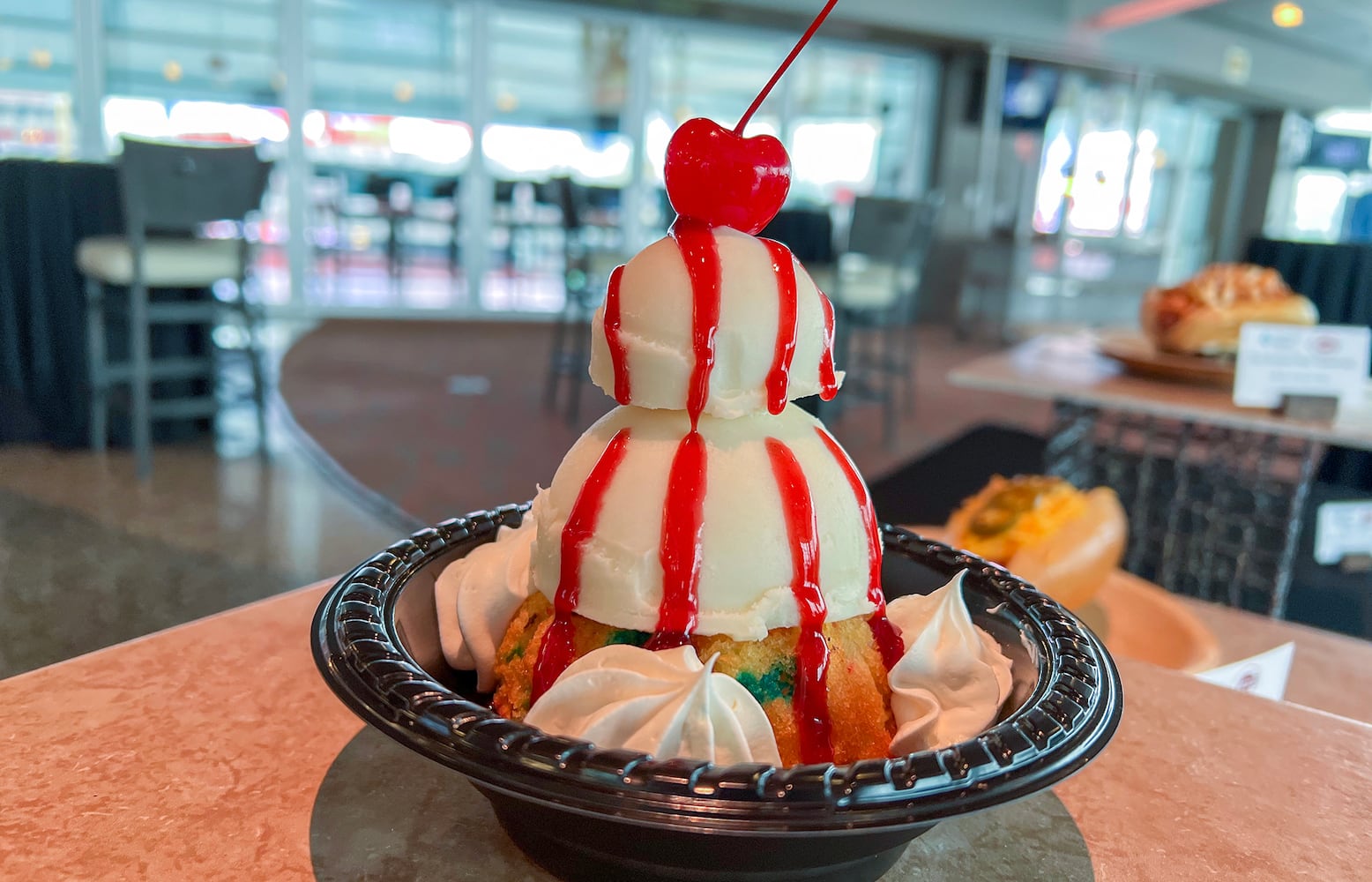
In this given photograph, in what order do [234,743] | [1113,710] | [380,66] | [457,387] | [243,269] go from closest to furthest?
[1113,710] < [234,743] < [243,269] < [457,387] < [380,66]

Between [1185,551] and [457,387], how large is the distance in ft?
11.6

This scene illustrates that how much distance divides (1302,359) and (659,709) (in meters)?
1.73

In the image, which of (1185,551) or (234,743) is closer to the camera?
(234,743)

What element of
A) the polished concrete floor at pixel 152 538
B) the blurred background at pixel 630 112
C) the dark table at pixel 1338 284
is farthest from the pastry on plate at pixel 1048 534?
the blurred background at pixel 630 112

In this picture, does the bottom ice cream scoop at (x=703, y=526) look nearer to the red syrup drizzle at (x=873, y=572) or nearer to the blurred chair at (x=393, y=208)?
the red syrup drizzle at (x=873, y=572)

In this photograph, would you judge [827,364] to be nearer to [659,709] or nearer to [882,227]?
[659,709]

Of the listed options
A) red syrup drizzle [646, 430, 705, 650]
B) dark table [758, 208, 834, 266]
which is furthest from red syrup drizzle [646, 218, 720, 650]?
dark table [758, 208, 834, 266]

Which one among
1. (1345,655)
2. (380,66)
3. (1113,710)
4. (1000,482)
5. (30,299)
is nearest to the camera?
(1113,710)

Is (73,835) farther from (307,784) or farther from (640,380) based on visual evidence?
(640,380)

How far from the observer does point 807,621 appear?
613 millimetres

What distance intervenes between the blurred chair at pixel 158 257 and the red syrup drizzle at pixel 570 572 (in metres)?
2.89

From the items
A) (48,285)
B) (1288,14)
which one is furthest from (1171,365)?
(1288,14)

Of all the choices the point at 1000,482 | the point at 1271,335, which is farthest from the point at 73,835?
the point at 1271,335

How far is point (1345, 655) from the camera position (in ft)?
4.16
